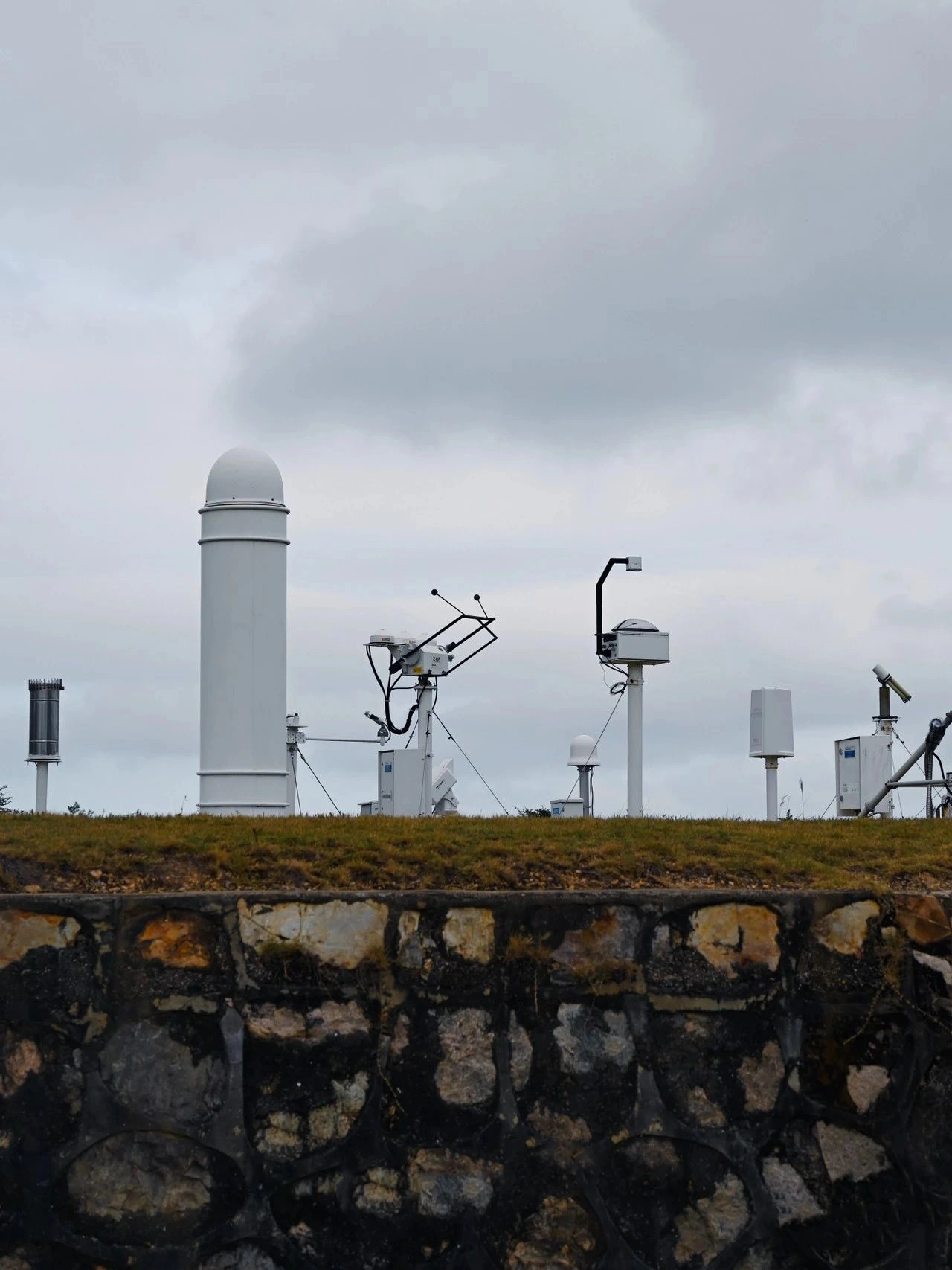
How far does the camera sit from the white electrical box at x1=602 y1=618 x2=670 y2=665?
14047 mm

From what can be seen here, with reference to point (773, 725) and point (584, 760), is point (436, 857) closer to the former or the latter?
point (773, 725)

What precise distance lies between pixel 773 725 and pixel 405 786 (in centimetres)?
424

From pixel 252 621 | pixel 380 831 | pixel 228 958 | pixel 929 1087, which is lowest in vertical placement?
pixel 929 1087

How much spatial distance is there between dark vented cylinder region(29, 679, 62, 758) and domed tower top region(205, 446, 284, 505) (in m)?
7.36

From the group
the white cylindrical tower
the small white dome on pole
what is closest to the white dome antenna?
the small white dome on pole

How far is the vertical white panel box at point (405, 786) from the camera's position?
1723 cm

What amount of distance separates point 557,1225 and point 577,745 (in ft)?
55.2

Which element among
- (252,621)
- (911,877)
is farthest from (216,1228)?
(252,621)

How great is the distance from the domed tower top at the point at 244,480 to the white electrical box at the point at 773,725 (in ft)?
18.3

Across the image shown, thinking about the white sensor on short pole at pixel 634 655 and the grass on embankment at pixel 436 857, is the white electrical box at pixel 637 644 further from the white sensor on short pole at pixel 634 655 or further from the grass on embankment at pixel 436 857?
the grass on embankment at pixel 436 857

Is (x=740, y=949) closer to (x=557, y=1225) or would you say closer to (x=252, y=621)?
(x=557, y=1225)

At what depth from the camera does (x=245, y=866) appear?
22.5 feet

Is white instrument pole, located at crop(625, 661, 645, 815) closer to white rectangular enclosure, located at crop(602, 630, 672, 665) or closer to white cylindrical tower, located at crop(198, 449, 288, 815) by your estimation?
white rectangular enclosure, located at crop(602, 630, 672, 665)

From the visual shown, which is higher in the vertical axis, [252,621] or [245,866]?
[252,621]
